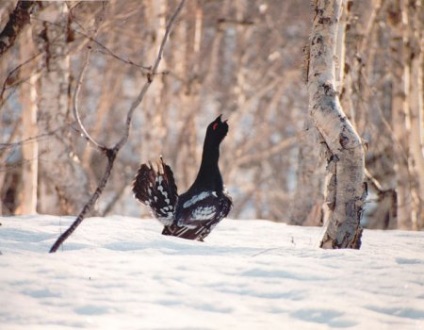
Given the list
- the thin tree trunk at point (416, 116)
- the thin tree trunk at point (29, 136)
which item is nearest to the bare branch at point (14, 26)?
the thin tree trunk at point (29, 136)

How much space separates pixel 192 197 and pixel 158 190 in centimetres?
37

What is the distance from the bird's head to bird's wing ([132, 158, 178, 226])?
54 centimetres

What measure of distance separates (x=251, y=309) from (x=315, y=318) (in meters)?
0.38

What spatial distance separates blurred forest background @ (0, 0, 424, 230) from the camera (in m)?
10.2

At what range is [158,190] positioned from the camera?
8.62 meters

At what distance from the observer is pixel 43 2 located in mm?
10133

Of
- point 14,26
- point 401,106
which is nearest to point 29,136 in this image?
point 14,26

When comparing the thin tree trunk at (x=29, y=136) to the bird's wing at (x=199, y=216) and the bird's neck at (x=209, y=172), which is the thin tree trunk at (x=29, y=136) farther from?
the bird's wing at (x=199, y=216)

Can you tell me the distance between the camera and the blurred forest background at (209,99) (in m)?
10.2

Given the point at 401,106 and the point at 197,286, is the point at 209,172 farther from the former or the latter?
the point at 401,106

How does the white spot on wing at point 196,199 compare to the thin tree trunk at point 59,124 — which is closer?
the white spot on wing at point 196,199

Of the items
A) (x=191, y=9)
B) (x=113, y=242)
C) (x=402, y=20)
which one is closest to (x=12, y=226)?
(x=113, y=242)

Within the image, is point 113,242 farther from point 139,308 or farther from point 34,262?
point 139,308

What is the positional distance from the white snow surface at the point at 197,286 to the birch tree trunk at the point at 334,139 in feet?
1.33
